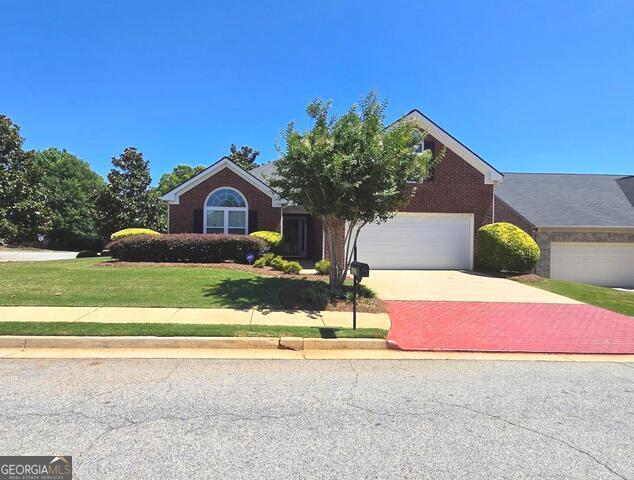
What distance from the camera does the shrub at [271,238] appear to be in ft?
56.7

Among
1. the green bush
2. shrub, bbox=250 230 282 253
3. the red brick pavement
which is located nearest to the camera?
the red brick pavement

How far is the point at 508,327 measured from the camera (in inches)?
335

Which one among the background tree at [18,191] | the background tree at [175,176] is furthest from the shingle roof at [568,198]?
the background tree at [175,176]

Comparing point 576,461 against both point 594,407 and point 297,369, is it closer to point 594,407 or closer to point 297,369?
point 594,407

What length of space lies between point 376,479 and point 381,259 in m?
14.8

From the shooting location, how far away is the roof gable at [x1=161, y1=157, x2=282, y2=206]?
18328 mm

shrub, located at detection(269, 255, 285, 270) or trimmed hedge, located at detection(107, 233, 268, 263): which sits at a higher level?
trimmed hedge, located at detection(107, 233, 268, 263)

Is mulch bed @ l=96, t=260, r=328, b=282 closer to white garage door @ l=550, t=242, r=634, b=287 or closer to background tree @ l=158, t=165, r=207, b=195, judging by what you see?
white garage door @ l=550, t=242, r=634, b=287

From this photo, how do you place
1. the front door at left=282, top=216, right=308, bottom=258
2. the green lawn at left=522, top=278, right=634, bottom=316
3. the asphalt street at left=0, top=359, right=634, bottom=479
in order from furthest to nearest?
the front door at left=282, top=216, right=308, bottom=258 → the green lawn at left=522, top=278, right=634, bottom=316 → the asphalt street at left=0, top=359, right=634, bottom=479

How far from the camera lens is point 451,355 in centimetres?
677

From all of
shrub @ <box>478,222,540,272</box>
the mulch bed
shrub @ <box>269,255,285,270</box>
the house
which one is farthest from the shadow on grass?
shrub @ <box>478,222,540,272</box>

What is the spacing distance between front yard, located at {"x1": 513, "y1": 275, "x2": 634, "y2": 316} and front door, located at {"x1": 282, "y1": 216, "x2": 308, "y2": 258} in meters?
10.8

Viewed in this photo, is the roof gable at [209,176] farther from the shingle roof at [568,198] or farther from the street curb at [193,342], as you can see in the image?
the shingle roof at [568,198]

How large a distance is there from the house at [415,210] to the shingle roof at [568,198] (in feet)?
11.1
